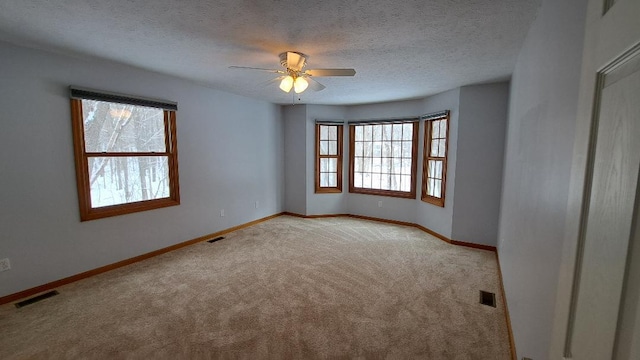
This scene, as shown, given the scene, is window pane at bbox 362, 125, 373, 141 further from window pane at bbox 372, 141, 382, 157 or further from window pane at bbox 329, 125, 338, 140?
window pane at bbox 329, 125, 338, 140

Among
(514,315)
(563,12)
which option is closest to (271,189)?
(514,315)

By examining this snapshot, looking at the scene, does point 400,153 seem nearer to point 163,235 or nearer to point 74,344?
point 163,235

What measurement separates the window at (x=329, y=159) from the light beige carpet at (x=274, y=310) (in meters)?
2.22

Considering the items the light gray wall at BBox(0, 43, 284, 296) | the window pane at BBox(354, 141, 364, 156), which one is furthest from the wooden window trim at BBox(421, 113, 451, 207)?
the light gray wall at BBox(0, 43, 284, 296)

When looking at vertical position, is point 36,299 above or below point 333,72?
below

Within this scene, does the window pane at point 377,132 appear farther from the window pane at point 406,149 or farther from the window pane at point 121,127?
the window pane at point 121,127

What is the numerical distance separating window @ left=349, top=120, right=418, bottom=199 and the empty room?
0.28 m

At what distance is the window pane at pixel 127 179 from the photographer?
122 inches

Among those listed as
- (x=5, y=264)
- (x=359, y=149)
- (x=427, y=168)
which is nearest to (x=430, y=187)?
(x=427, y=168)

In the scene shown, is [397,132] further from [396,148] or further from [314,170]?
[314,170]

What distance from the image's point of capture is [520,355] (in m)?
1.71

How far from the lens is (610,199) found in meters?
0.52

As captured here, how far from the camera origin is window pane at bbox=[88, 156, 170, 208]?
3098mm

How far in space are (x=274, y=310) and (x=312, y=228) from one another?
8.28 feet
